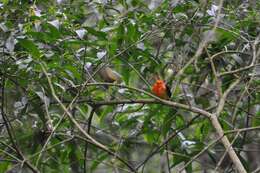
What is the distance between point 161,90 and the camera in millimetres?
2947

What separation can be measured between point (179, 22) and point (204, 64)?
1.18 ft

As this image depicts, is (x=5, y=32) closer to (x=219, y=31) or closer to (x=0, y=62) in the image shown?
(x=0, y=62)

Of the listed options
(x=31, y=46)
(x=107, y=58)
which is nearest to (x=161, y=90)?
(x=107, y=58)

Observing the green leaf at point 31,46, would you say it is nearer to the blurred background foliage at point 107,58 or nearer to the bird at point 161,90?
the blurred background foliage at point 107,58

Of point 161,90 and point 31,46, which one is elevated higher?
point 31,46

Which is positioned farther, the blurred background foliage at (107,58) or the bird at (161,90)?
the bird at (161,90)

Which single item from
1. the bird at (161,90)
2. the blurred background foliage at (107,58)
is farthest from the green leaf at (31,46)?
the bird at (161,90)

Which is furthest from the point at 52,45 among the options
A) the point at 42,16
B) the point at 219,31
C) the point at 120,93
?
the point at 219,31

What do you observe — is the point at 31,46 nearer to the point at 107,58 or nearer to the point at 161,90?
the point at 107,58

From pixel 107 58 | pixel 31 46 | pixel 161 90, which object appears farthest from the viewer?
pixel 161 90

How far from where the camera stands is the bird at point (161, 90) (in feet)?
9.57

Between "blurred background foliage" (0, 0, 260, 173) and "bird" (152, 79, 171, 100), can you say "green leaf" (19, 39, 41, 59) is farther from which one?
"bird" (152, 79, 171, 100)

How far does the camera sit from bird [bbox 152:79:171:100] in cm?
292

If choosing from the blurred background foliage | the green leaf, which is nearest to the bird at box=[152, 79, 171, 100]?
the blurred background foliage
